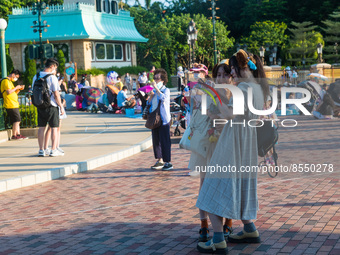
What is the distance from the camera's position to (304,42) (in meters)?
65.6

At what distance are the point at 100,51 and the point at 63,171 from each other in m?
37.4

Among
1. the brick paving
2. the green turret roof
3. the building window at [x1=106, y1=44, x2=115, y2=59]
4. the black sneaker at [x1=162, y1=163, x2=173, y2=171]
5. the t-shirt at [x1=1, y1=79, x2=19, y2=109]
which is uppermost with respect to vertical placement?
the green turret roof

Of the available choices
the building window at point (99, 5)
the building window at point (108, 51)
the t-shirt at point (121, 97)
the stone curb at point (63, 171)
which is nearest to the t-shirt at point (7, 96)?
the stone curb at point (63, 171)

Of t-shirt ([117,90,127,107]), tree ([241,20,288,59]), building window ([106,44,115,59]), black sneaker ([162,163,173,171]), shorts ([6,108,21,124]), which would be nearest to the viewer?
black sneaker ([162,163,173,171])

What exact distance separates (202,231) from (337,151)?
21.7 ft

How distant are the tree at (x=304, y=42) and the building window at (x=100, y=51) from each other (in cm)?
2830

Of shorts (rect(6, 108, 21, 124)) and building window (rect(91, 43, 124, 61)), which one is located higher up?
building window (rect(91, 43, 124, 61))

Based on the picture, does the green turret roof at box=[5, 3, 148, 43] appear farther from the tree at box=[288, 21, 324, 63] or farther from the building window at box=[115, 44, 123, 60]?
the tree at box=[288, 21, 324, 63]

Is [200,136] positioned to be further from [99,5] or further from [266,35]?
[266,35]

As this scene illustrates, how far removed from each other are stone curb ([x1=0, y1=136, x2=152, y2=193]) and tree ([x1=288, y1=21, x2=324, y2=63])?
56511 millimetres

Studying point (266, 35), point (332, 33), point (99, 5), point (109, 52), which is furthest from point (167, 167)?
point (266, 35)

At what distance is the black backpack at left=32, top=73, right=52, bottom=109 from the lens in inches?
421

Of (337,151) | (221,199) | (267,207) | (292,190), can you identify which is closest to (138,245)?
(221,199)

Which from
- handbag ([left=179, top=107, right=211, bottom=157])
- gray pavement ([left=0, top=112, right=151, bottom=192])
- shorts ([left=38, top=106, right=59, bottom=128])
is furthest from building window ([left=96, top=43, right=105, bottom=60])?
handbag ([left=179, top=107, right=211, bottom=157])
